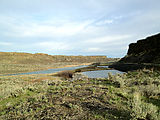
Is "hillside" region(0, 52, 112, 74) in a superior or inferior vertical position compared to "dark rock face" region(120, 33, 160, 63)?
inferior

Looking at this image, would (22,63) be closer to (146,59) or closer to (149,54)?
(146,59)

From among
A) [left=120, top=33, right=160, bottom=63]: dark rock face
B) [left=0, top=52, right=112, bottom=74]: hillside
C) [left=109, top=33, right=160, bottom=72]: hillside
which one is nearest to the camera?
[left=109, top=33, right=160, bottom=72]: hillside

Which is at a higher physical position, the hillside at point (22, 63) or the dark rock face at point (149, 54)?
the dark rock face at point (149, 54)

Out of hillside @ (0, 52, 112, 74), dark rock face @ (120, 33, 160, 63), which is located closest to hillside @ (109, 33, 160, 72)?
dark rock face @ (120, 33, 160, 63)

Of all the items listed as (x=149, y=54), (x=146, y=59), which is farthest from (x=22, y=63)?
(x=149, y=54)

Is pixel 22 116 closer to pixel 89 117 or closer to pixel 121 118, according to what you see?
pixel 89 117

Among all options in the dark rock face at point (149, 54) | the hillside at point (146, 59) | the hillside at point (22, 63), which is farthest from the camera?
the hillside at point (22, 63)

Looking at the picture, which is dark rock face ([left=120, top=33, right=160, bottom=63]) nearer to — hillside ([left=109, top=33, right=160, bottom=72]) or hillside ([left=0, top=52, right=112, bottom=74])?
hillside ([left=109, top=33, right=160, bottom=72])

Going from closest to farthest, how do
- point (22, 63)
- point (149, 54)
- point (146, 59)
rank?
point (146, 59)
point (149, 54)
point (22, 63)

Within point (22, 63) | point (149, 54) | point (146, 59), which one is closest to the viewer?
point (146, 59)

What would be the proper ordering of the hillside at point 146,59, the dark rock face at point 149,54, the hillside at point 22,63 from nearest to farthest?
1. the hillside at point 146,59
2. the dark rock face at point 149,54
3. the hillside at point 22,63

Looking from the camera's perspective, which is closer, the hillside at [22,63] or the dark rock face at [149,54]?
the dark rock face at [149,54]

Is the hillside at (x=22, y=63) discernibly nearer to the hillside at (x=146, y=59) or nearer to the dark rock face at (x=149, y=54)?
the hillside at (x=146, y=59)

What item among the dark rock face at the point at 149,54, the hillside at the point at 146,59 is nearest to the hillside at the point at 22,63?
the hillside at the point at 146,59
